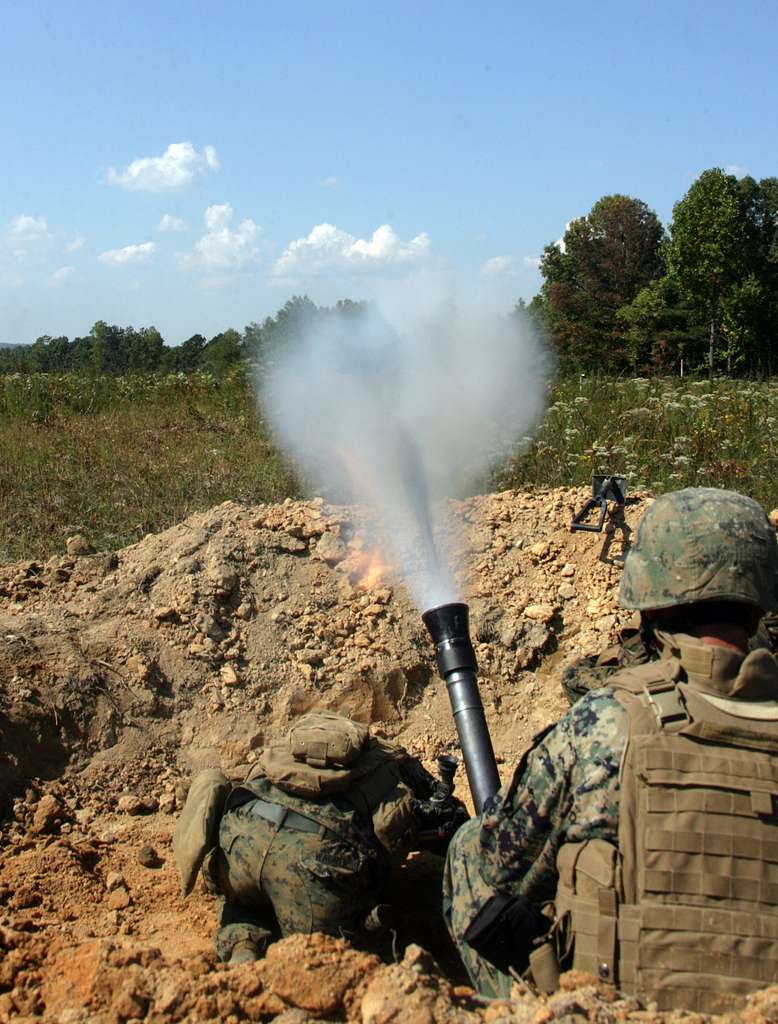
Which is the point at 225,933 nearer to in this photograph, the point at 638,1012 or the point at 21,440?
the point at 638,1012

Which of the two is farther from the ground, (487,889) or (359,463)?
(359,463)

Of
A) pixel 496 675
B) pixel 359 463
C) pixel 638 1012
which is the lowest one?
pixel 496 675

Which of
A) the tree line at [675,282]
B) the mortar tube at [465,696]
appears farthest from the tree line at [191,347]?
→ the tree line at [675,282]

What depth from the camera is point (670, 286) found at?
1137 inches

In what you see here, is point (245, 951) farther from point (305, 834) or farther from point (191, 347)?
point (191, 347)

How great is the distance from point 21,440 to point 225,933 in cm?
712

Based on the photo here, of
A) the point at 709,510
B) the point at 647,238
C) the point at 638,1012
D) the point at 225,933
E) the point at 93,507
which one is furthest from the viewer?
the point at 647,238

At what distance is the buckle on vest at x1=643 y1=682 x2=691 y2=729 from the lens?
93.2 inches

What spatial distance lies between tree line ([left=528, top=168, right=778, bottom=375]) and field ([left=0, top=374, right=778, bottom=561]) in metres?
11.8

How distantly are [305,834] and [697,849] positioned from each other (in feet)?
5.80

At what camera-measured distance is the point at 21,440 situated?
9.69 metres

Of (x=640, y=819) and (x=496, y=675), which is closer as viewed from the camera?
(x=640, y=819)

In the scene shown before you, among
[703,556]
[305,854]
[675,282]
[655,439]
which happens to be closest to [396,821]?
[305,854]

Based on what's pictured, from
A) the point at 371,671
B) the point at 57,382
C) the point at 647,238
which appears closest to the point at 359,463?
the point at 371,671
